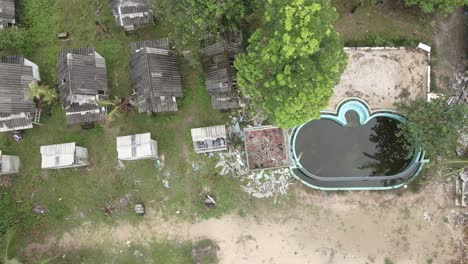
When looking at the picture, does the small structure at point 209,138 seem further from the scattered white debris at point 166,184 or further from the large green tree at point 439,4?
the large green tree at point 439,4

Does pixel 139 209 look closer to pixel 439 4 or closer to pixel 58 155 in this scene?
pixel 58 155

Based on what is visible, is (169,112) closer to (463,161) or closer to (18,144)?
(18,144)

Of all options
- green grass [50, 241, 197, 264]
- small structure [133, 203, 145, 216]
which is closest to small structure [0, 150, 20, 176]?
green grass [50, 241, 197, 264]

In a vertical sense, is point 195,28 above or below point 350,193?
above

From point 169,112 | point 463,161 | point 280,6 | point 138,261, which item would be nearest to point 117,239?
point 138,261

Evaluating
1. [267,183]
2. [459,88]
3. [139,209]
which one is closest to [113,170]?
[139,209]

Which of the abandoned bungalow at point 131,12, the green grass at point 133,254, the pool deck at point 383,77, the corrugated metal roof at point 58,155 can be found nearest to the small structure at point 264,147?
the pool deck at point 383,77
